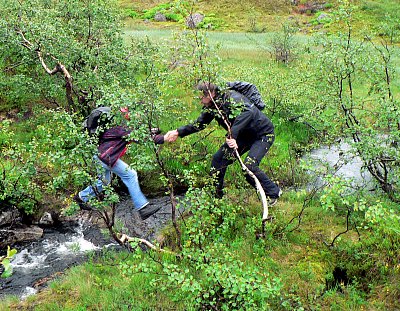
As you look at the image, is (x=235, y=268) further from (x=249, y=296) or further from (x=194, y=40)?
(x=194, y=40)

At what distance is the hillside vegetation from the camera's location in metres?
5.80

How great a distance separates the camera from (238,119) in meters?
7.66

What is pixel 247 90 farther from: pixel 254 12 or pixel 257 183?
pixel 254 12

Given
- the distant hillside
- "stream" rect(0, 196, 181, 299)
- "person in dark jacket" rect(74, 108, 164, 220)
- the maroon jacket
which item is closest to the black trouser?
"person in dark jacket" rect(74, 108, 164, 220)

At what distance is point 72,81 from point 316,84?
22.9 ft

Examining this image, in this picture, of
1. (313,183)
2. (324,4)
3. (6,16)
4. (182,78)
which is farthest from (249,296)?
(324,4)

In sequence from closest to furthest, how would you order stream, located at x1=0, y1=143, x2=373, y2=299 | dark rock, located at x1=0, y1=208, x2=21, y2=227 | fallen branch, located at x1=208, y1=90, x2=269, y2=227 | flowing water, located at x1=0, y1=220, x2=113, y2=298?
1. fallen branch, located at x1=208, y1=90, x2=269, y2=227
2. flowing water, located at x1=0, y1=220, x2=113, y2=298
3. stream, located at x1=0, y1=143, x2=373, y2=299
4. dark rock, located at x1=0, y1=208, x2=21, y2=227

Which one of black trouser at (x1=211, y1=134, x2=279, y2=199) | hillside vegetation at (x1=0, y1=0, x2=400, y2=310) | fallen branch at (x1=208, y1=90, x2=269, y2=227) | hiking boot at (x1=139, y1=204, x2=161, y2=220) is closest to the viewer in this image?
hillside vegetation at (x1=0, y1=0, x2=400, y2=310)

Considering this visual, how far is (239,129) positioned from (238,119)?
0.20 meters

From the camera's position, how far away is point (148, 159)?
21.2ft

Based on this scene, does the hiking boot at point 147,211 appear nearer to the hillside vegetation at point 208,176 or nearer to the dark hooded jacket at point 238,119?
the hillside vegetation at point 208,176

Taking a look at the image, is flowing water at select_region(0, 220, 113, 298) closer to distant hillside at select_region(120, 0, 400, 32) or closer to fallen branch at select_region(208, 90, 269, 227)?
fallen branch at select_region(208, 90, 269, 227)

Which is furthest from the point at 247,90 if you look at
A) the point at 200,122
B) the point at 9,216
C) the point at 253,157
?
the point at 9,216

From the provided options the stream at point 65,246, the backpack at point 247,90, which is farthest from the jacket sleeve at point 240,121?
the stream at point 65,246
